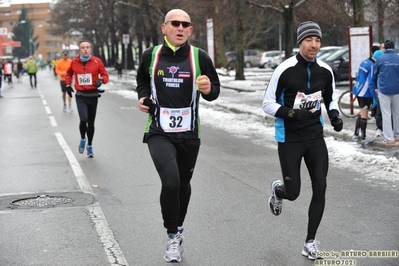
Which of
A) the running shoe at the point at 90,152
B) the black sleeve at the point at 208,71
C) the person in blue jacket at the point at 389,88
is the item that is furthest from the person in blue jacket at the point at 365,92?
the black sleeve at the point at 208,71

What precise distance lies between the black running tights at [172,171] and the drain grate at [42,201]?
8.77 ft

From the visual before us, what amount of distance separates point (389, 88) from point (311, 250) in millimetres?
7253

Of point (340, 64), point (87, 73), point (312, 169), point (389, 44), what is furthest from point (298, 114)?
point (340, 64)

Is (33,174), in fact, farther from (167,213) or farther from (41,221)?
(167,213)

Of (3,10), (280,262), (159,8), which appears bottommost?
(280,262)

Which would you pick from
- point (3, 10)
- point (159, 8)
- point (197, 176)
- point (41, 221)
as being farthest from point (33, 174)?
point (3, 10)

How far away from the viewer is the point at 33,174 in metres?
10.2

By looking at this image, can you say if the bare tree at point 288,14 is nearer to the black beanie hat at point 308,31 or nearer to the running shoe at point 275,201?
the running shoe at point 275,201

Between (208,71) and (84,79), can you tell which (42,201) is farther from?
(84,79)

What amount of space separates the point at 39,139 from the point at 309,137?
387 inches

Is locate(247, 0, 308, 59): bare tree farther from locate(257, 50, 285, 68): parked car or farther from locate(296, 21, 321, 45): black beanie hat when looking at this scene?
locate(257, 50, 285, 68): parked car

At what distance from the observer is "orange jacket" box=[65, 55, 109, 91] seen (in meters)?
11.4

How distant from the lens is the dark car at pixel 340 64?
29.2 metres

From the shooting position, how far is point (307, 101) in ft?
19.0
